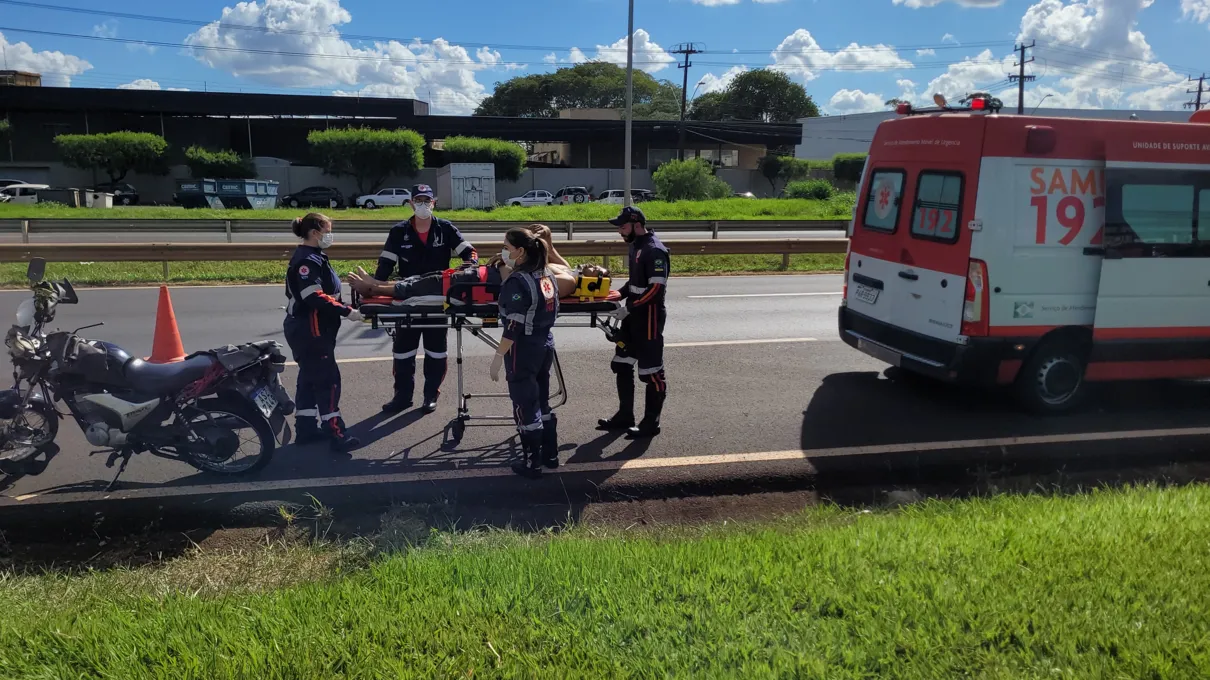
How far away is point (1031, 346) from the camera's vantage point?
713cm

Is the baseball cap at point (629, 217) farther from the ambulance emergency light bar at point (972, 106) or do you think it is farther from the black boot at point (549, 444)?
the ambulance emergency light bar at point (972, 106)

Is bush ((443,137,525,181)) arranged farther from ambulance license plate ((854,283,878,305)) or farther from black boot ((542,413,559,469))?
black boot ((542,413,559,469))

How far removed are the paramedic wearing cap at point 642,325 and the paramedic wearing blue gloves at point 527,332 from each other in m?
0.78

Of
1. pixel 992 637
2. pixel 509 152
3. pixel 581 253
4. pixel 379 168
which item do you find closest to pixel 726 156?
pixel 509 152

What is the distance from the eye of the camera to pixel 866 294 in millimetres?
8109

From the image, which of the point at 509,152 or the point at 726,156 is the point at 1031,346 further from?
the point at 726,156

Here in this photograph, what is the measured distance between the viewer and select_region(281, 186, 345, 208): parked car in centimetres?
4794

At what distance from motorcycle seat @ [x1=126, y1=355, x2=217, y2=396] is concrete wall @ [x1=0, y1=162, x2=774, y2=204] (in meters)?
49.4

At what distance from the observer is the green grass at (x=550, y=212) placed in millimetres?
34188

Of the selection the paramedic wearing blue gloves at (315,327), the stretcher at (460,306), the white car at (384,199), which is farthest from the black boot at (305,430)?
the white car at (384,199)

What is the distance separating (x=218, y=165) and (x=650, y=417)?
5115 cm

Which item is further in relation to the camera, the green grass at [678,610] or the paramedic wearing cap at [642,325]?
the paramedic wearing cap at [642,325]

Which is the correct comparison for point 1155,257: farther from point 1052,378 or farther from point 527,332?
point 527,332

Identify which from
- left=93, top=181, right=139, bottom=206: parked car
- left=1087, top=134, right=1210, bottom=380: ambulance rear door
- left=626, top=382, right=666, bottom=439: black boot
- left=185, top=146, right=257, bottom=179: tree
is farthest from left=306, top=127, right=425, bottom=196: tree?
left=1087, top=134, right=1210, bottom=380: ambulance rear door
